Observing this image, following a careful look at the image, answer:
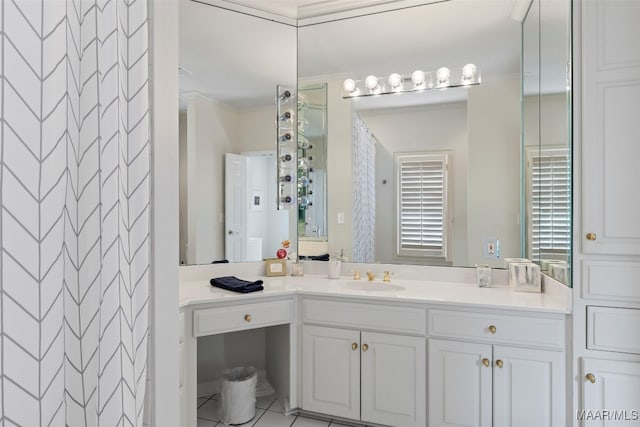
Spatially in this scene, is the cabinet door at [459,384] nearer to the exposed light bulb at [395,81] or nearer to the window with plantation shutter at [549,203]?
the window with plantation shutter at [549,203]

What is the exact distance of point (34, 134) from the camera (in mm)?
467

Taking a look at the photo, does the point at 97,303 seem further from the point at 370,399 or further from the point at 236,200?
the point at 236,200

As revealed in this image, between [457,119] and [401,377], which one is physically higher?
[457,119]

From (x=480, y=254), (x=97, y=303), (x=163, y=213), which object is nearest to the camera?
(x=97, y=303)

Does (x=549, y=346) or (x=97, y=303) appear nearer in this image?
(x=97, y=303)

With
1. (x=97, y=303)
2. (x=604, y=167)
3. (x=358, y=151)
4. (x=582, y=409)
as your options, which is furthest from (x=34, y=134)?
(x=358, y=151)

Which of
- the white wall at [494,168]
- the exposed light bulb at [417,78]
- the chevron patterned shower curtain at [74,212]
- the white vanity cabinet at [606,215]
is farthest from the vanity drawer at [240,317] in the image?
the exposed light bulb at [417,78]

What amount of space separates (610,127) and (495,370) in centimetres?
126

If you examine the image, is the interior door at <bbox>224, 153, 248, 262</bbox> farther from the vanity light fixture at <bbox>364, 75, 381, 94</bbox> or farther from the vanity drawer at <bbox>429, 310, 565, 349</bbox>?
the vanity drawer at <bbox>429, 310, 565, 349</bbox>

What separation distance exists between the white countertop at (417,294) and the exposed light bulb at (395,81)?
1362 mm

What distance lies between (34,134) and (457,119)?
2.48m

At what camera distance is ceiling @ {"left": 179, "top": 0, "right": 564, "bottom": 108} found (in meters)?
2.44

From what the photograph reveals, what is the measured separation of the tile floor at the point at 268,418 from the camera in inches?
87.7

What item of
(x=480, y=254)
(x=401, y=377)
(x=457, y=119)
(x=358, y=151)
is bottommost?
(x=401, y=377)
